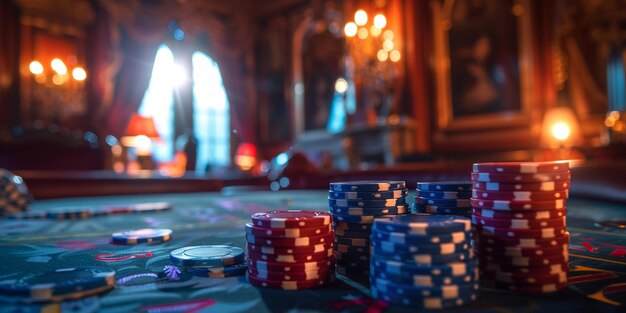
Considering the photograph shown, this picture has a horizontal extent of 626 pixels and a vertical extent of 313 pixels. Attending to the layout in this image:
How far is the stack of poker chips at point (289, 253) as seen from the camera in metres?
0.96

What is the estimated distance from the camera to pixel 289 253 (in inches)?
38.0

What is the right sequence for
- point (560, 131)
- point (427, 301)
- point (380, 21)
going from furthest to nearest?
point (380, 21) < point (560, 131) < point (427, 301)

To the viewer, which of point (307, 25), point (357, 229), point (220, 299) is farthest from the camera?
point (307, 25)

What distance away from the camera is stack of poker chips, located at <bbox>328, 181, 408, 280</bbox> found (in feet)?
3.47

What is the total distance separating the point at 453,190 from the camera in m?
1.11

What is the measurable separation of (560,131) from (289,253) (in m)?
5.07

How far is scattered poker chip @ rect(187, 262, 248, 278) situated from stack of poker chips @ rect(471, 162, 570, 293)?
0.52 meters

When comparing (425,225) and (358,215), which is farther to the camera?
(358,215)

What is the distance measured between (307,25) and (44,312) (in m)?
8.49

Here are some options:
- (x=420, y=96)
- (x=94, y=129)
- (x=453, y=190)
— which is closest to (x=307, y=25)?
(x=420, y=96)

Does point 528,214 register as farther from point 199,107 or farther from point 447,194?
point 199,107

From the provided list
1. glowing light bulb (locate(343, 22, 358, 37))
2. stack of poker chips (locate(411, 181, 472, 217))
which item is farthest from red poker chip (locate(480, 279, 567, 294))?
glowing light bulb (locate(343, 22, 358, 37))

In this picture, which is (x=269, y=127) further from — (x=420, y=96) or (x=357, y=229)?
(x=357, y=229)

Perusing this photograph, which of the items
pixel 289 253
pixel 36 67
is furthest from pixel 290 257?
pixel 36 67
